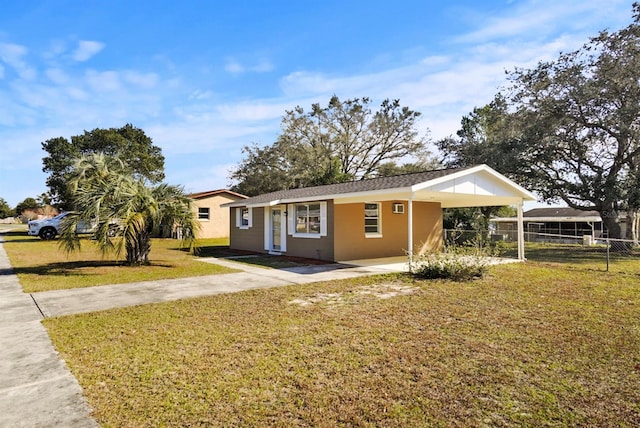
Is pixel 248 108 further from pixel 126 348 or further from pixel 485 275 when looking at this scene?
pixel 126 348

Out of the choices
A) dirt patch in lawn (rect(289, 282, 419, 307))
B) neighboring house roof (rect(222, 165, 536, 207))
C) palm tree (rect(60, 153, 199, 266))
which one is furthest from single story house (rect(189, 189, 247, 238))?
dirt patch in lawn (rect(289, 282, 419, 307))

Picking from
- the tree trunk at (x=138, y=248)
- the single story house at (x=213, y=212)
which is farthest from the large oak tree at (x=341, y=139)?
the tree trunk at (x=138, y=248)

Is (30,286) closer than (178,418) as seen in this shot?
No

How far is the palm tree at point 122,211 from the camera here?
9.85 metres

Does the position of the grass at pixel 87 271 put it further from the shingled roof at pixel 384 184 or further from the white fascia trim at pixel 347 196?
the shingled roof at pixel 384 184

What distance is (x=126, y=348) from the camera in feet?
14.2

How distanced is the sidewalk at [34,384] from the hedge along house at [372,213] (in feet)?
26.9

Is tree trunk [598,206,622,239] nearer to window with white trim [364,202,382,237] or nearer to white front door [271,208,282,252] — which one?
window with white trim [364,202,382,237]

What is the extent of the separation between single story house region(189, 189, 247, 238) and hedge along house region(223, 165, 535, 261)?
9.05 metres

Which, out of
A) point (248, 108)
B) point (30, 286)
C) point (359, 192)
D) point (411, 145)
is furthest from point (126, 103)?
point (411, 145)

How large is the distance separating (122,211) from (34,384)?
291 inches

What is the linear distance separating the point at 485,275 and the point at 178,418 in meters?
8.47

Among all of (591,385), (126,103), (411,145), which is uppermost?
(411,145)

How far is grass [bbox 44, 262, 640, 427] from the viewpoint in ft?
9.48
